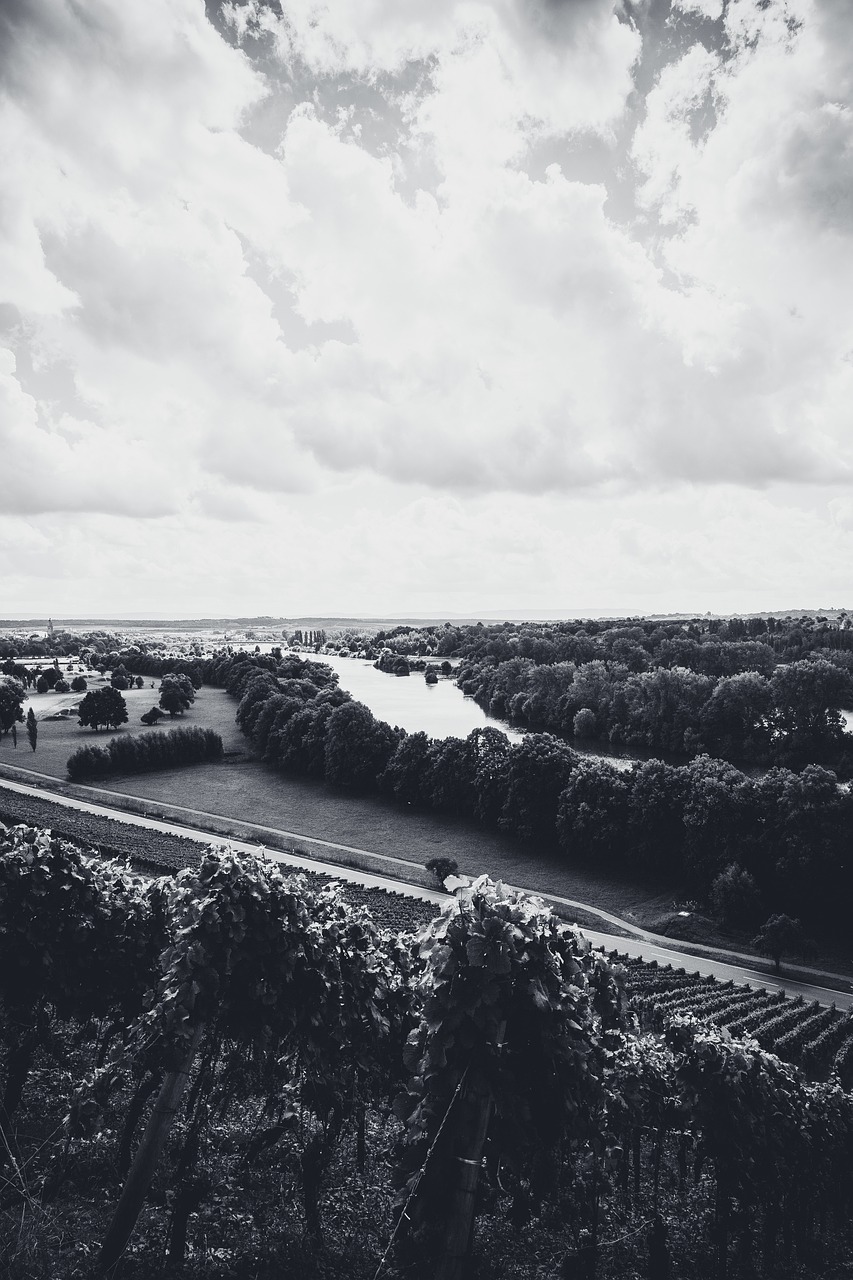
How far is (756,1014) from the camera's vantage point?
2511cm

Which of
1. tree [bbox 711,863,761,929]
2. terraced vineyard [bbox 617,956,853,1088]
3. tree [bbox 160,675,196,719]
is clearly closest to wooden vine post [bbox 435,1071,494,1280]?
terraced vineyard [bbox 617,956,853,1088]

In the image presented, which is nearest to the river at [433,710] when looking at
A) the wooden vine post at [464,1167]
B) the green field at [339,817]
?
the green field at [339,817]

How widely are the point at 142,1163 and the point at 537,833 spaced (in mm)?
47151

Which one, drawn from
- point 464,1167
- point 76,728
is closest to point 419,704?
point 76,728

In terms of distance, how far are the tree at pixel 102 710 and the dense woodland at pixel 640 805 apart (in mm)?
33427

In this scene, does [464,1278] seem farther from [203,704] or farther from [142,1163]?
[203,704]

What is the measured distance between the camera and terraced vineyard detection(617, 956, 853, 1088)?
2135 cm

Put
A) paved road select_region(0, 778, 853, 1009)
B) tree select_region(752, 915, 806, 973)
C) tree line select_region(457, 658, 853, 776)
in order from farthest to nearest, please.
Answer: tree line select_region(457, 658, 853, 776), tree select_region(752, 915, 806, 973), paved road select_region(0, 778, 853, 1009)

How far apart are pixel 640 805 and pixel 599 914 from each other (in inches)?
402

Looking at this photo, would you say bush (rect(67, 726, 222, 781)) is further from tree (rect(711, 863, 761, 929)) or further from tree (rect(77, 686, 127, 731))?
tree (rect(711, 863, 761, 929))

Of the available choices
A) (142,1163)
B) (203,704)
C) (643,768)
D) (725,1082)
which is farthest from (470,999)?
(203,704)

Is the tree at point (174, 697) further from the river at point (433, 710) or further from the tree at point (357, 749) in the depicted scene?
the tree at point (357, 749)

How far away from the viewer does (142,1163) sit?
8.52m

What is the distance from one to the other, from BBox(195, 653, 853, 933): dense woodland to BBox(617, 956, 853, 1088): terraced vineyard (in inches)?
433
